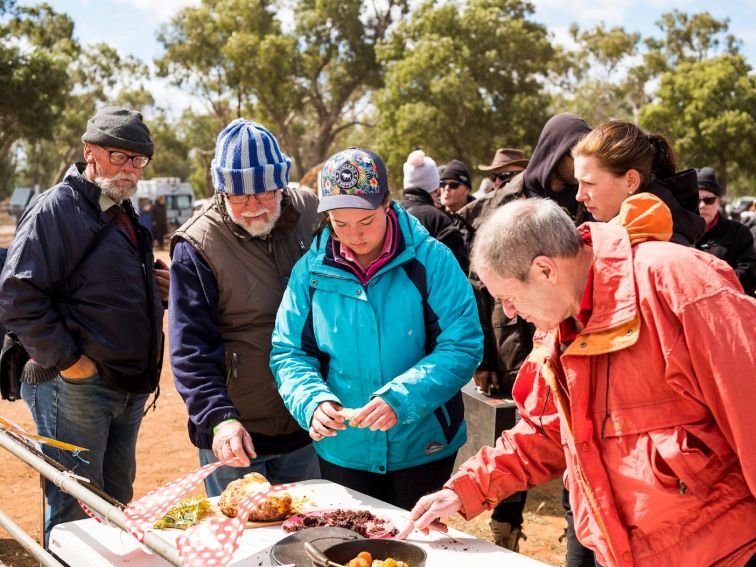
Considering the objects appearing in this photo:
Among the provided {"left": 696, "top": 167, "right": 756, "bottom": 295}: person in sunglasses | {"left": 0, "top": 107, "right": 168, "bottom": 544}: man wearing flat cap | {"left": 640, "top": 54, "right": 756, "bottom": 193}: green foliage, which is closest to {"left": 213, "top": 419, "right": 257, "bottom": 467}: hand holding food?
{"left": 0, "top": 107, "right": 168, "bottom": 544}: man wearing flat cap

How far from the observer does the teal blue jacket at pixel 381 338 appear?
2609 mm

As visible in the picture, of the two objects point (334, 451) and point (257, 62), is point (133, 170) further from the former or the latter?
point (257, 62)

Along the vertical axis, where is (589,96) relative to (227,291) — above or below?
above

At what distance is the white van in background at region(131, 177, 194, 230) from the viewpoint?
33812 millimetres

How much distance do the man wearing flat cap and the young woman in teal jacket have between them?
39.4 inches

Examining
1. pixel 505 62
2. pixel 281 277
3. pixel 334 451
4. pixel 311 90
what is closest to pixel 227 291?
pixel 281 277

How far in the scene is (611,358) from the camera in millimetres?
1767

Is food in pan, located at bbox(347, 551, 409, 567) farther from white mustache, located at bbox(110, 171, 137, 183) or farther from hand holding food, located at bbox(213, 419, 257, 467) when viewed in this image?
white mustache, located at bbox(110, 171, 137, 183)

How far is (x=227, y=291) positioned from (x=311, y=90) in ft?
98.8

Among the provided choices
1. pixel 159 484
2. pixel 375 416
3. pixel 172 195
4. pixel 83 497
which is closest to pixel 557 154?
pixel 375 416

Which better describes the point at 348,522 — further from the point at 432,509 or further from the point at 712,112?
the point at 712,112

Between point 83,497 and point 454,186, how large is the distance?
5211 mm

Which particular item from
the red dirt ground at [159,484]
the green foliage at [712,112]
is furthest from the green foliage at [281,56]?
the red dirt ground at [159,484]

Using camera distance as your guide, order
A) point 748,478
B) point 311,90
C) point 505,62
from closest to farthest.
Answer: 1. point 748,478
2. point 505,62
3. point 311,90
